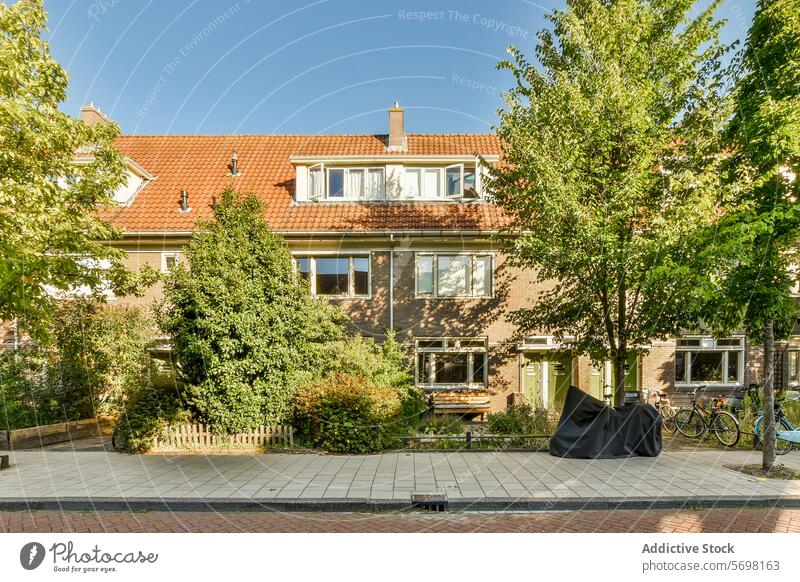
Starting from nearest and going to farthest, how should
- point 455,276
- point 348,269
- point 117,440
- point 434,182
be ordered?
point 117,440, point 455,276, point 348,269, point 434,182

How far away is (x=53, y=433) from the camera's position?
11.4 metres

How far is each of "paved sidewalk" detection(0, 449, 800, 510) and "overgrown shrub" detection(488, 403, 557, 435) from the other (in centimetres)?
138

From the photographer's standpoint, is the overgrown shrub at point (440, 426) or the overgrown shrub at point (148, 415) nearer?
the overgrown shrub at point (148, 415)

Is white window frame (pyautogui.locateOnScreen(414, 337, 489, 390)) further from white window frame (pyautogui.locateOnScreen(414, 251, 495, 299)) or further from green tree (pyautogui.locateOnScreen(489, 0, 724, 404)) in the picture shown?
green tree (pyautogui.locateOnScreen(489, 0, 724, 404))

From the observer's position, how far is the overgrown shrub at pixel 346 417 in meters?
9.80

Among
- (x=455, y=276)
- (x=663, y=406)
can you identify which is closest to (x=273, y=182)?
(x=455, y=276)

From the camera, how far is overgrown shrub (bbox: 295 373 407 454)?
9805mm

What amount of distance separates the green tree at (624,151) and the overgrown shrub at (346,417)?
4883 mm

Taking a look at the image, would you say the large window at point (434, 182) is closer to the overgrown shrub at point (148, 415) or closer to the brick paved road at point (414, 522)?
the overgrown shrub at point (148, 415)

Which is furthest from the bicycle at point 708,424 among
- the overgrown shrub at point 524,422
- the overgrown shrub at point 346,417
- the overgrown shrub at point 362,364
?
the overgrown shrub at point 346,417

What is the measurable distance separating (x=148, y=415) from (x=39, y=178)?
5.33 meters

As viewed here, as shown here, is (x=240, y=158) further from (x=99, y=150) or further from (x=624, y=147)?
(x=624, y=147)

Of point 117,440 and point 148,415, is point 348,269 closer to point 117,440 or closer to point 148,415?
point 148,415

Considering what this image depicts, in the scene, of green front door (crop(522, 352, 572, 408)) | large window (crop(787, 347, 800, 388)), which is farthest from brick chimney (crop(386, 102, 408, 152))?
large window (crop(787, 347, 800, 388))
